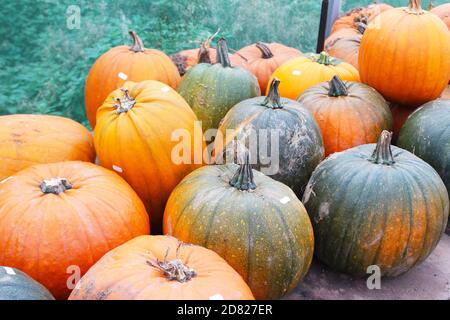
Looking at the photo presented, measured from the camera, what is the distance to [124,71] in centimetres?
305

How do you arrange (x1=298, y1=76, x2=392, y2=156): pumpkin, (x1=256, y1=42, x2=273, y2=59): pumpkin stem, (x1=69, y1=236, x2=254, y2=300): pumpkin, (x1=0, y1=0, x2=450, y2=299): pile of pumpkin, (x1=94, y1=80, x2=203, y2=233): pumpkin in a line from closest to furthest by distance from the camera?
(x1=69, y1=236, x2=254, y2=300): pumpkin, (x1=0, y1=0, x2=450, y2=299): pile of pumpkin, (x1=94, y1=80, x2=203, y2=233): pumpkin, (x1=298, y1=76, x2=392, y2=156): pumpkin, (x1=256, y1=42, x2=273, y2=59): pumpkin stem

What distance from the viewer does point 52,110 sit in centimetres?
499

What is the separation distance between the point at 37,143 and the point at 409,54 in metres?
1.93

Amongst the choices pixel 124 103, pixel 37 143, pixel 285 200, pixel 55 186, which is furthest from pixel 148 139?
pixel 285 200

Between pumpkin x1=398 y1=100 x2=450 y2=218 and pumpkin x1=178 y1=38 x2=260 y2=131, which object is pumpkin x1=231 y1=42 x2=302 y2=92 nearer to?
pumpkin x1=178 y1=38 x2=260 y2=131

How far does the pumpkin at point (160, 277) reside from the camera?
1307 millimetres

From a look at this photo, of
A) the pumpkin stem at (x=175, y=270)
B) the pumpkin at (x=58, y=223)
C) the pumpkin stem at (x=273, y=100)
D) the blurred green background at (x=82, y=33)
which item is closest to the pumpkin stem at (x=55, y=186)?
the pumpkin at (x=58, y=223)

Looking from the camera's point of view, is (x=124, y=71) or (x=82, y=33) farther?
(x=82, y=33)

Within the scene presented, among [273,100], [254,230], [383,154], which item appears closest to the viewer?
[254,230]

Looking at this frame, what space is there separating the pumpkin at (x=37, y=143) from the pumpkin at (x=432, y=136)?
1.63 m

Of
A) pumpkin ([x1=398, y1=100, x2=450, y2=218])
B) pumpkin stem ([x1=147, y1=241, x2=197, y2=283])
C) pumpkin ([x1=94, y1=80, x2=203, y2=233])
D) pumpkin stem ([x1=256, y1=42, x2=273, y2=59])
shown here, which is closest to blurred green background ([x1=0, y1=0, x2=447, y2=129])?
pumpkin stem ([x1=256, y1=42, x2=273, y2=59])

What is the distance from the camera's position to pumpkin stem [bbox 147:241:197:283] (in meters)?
1.35

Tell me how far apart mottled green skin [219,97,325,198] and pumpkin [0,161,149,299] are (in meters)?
0.63

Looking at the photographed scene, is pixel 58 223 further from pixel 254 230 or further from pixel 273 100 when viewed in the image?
pixel 273 100
